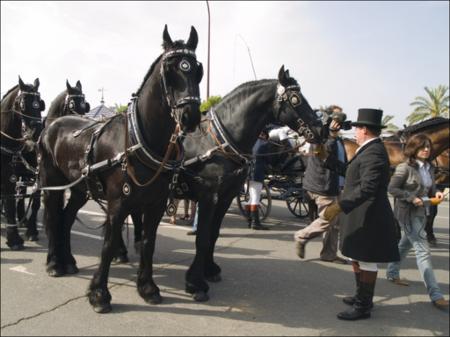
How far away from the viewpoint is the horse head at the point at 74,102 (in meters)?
5.98

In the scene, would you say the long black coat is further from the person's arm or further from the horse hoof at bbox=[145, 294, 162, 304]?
the horse hoof at bbox=[145, 294, 162, 304]

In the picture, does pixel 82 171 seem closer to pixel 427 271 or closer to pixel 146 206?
pixel 146 206

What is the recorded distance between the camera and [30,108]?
18.2ft

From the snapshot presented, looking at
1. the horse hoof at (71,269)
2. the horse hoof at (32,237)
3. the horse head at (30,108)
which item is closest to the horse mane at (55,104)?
the horse head at (30,108)

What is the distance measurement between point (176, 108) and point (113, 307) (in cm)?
209

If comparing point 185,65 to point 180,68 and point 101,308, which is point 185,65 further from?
point 101,308

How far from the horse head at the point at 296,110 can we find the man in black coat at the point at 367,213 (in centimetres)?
53

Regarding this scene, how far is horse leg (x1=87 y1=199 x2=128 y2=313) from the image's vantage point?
3.60m

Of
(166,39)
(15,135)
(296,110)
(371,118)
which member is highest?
(166,39)

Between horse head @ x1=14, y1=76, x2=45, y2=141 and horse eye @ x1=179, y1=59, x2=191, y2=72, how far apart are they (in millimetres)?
3258

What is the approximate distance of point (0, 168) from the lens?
217 inches

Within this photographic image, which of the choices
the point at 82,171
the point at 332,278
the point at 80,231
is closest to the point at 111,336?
the point at 82,171

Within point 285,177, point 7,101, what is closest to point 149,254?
point 7,101

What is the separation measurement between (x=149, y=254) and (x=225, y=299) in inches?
38.0
